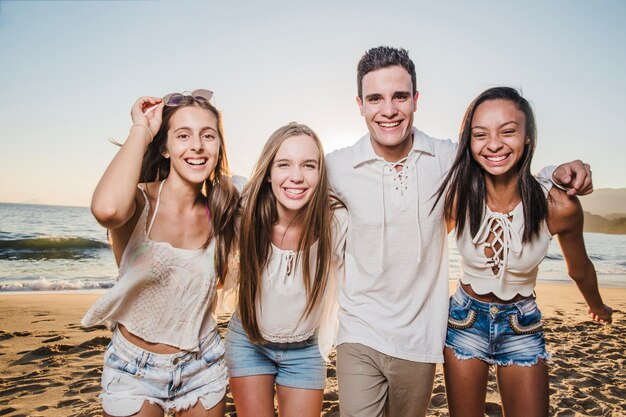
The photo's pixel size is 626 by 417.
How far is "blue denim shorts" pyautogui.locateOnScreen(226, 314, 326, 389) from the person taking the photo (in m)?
3.27

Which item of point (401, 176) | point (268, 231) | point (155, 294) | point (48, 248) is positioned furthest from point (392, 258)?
point (48, 248)

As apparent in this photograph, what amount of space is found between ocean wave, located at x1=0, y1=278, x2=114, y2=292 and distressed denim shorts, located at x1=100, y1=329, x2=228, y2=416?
38.1 feet

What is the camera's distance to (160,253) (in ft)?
8.70

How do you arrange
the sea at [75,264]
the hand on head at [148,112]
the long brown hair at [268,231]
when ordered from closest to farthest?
the hand on head at [148,112] → the long brown hair at [268,231] → the sea at [75,264]

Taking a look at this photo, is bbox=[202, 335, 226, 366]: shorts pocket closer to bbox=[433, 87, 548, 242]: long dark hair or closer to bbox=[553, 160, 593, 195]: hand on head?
bbox=[433, 87, 548, 242]: long dark hair

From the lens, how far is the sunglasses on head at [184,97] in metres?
3.01

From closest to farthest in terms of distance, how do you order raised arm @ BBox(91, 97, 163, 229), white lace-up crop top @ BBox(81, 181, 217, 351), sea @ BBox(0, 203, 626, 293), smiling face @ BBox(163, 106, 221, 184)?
raised arm @ BBox(91, 97, 163, 229), white lace-up crop top @ BBox(81, 181, 217, 351), smiling face @ BBox(163, 106, 221, 184), sea @ BBox(0, 203, 626, 293)

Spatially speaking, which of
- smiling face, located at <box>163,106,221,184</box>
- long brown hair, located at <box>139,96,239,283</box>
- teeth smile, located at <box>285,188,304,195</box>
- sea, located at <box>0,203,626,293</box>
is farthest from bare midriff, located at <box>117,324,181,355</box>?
sea, located at <box>0,203,626,293</box>

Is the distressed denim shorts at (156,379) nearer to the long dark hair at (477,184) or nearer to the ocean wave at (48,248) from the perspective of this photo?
the long dark hair at (477,184)

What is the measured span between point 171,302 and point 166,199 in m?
0.64

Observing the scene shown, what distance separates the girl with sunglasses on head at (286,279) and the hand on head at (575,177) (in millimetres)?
1398


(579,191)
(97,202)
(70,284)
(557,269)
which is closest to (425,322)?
(579,191)

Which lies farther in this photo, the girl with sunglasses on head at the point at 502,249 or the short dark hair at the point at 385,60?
the short dark hair at the point at 385,60

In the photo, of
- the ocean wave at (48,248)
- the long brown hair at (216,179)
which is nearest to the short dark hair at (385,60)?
the long brown hair at (216,179)
